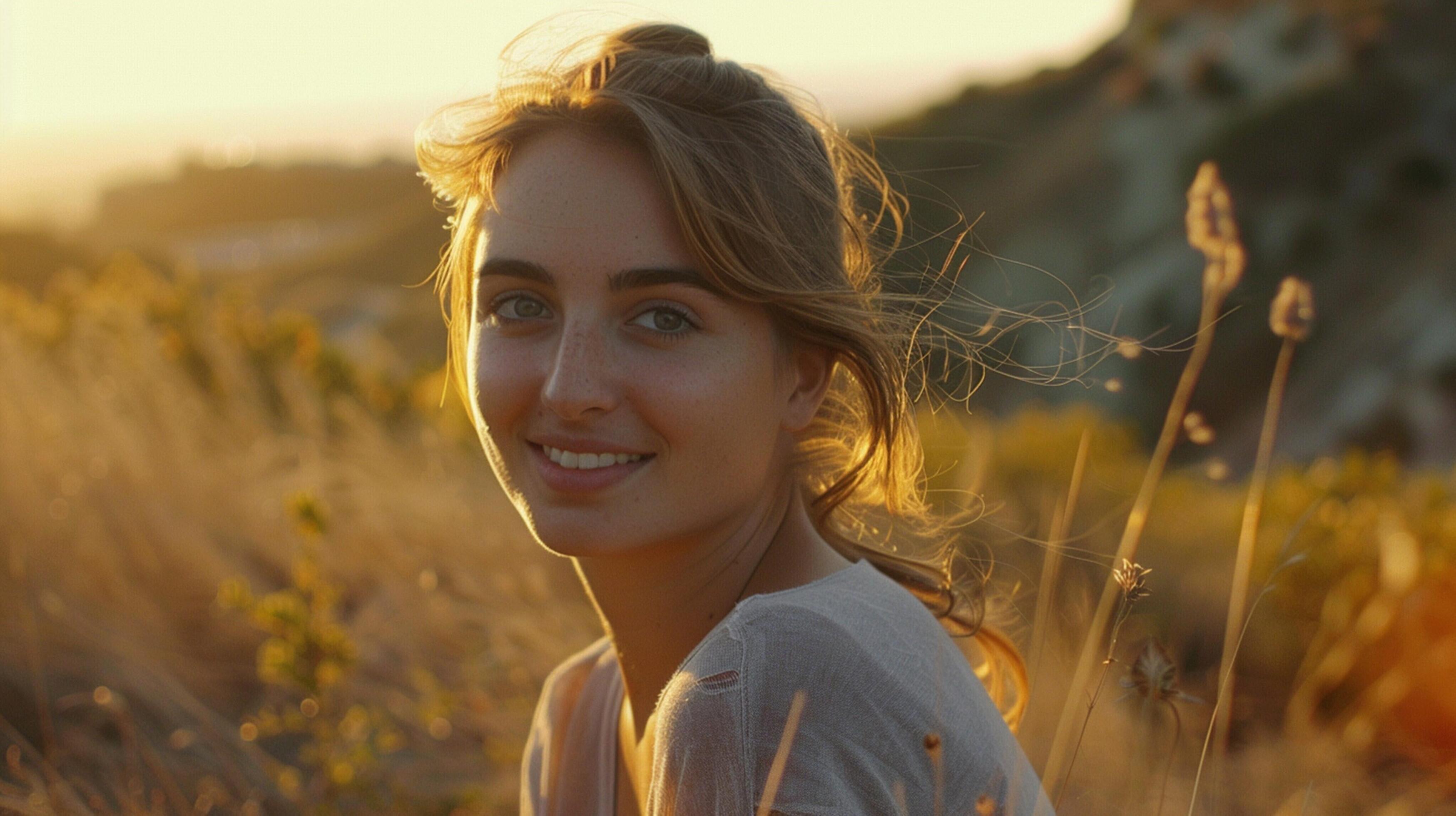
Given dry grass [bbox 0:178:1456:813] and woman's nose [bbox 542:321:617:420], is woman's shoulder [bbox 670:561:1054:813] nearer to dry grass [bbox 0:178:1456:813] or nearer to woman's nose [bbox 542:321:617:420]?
woman's nose [bbox 542:321:617:420]

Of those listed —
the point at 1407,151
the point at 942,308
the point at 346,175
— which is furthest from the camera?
the point at 346,175

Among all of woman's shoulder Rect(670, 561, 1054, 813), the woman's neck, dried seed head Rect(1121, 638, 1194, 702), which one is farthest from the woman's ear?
dried seed head Rect(1121, 638, 1194, 702)

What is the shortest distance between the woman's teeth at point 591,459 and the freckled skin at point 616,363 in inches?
0.9

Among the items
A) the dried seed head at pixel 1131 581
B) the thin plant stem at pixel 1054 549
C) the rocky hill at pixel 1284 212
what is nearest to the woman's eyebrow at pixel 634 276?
the thin plant stem at pixel 1054 549

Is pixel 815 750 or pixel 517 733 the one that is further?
pixel 517 733

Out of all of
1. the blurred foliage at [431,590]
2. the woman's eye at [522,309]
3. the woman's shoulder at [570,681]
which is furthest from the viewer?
the blurred foliage at [431,590]

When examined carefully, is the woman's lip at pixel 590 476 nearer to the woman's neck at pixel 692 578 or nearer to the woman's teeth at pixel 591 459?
the woman's teeth at pixel 591 459

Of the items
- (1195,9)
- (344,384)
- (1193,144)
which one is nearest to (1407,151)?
(1193,144)

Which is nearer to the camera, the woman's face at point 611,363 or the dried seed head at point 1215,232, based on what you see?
the dried seed head at point 1215,232

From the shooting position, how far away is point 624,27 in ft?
6.37

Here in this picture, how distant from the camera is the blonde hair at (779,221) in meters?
1.64

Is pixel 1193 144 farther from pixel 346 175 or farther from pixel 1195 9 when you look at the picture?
pixel 346 175

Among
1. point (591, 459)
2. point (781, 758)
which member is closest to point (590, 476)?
point (591, 459)

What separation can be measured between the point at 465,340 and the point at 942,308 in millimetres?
872
